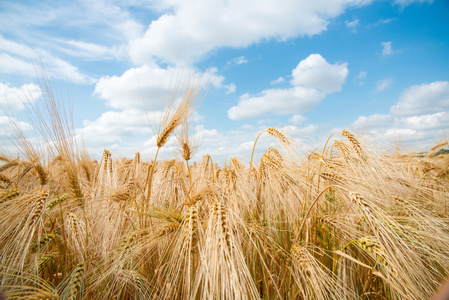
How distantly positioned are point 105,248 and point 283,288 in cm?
132

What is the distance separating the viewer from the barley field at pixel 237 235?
49.0 inches

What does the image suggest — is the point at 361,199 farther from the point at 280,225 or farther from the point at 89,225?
the point at 89,225

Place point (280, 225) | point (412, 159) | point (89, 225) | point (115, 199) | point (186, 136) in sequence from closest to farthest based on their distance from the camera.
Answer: point (115, 199) < point (89, 225) < point (280, 225) < point (186, 136) < point (412, 159)

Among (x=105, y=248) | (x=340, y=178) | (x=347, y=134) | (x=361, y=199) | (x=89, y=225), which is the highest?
(x=347, y=134)

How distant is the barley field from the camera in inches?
49.0

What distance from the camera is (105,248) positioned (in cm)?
171

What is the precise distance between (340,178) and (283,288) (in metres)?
0.90

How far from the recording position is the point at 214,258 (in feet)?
3.51

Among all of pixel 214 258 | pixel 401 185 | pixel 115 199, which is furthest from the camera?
pixel 401 185

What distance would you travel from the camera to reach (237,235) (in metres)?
1.16

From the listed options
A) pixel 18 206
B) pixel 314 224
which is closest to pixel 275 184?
pixel 314 224

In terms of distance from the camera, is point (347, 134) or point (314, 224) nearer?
point (314, 224)

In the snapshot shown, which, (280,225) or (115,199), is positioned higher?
(115,199)

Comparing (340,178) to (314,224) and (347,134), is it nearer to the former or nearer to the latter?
(314,224)
